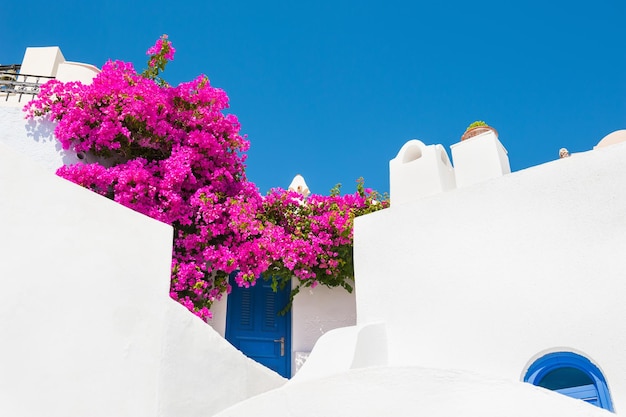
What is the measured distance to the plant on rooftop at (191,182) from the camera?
8.44m

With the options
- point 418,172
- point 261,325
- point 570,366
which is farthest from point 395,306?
point 261,325

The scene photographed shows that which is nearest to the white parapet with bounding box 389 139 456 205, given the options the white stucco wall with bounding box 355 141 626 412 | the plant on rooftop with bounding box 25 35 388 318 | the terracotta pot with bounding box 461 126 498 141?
the white stucco wall with bounding box 355 141 626 412

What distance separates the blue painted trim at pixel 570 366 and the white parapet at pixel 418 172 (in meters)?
2.58

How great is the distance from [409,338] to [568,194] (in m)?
2.30

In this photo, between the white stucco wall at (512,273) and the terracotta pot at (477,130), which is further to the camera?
the terracotta pot at (477,130)

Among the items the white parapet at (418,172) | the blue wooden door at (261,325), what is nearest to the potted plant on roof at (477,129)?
the white parapet at (418,172)

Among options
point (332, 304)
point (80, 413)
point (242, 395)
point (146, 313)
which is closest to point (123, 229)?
point (146, 313)

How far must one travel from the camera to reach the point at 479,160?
7.28 m

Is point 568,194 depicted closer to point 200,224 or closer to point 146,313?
point 146,313

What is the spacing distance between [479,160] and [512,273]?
5.97 ft

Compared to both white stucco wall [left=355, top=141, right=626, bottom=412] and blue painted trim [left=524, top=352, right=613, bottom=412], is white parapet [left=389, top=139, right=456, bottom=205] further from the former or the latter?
blue painted trim [left=524, top=352, right=613, bottom=412]

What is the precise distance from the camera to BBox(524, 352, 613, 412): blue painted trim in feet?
17.0

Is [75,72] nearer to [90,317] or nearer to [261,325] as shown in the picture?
[261,325]

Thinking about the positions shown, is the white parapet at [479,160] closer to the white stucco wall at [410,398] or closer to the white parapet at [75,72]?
the white stucco wall at [410,398]
